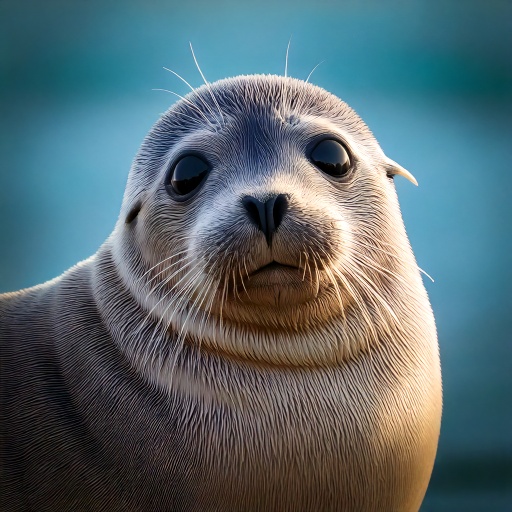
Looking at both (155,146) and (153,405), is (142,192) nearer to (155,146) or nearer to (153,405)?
(155,146)

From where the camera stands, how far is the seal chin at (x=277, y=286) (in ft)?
3.45

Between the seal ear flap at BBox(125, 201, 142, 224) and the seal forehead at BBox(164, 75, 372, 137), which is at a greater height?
the seal forehead at BBox(164, 75, 372, 137)

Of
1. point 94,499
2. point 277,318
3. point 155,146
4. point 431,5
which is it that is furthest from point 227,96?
point 431,5

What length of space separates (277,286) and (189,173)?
0.88ft

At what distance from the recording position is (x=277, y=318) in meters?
1.14

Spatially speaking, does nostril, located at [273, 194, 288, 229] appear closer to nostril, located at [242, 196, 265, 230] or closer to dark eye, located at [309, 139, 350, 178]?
nostril, located at [242, 196, 265, 230]

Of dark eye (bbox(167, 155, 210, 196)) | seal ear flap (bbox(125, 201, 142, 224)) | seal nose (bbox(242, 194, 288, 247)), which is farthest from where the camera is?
seal ear flap (bbox(125, 201, 142, 224))

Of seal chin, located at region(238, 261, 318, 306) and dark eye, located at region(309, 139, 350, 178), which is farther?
dark eye, located at region(309, 139, 350, 178)

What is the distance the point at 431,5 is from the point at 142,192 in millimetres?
1191

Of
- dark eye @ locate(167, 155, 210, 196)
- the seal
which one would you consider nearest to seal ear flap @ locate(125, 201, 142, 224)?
the seal

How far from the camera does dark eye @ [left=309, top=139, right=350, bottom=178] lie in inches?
46.6

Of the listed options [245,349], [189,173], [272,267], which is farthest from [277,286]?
[189,173]

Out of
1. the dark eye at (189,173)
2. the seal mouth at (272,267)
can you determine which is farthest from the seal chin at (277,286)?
the dark eye at (189,173)

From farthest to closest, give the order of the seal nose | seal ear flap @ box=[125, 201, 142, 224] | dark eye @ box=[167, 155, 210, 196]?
1. seal ear flap @ box=[125, 201, 142, 224]
2. dark eye @ box=[167, 155, 210, 196]
3. the seal nose
